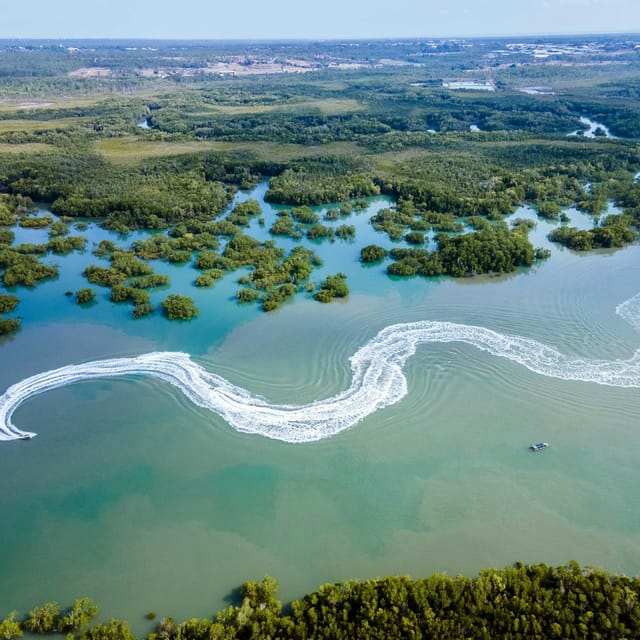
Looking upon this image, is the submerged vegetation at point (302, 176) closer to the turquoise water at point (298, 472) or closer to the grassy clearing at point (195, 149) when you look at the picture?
the grassy clearing at point (195, 149)

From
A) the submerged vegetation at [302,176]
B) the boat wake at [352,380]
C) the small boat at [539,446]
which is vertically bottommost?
the small boat at [539,446]

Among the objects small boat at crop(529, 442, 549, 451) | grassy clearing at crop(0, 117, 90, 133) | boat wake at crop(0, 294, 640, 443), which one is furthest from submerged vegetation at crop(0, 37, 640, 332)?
small boat at crop(529, 442, 549, 451)

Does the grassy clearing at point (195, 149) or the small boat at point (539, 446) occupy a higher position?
the grassy clearing at point (195, 149)

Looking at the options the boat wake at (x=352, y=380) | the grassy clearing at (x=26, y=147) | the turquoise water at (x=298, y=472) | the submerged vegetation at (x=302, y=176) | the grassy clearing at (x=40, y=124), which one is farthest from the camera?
the grassy clearing at (x=40, y=124)

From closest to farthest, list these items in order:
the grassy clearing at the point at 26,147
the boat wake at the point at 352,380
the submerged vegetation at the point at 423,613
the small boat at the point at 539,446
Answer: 1. the submerged vegetation at the point at 423,613
2. the small boat at the point at 539,446
3. the boat wake at the point at 352,380
4. the grassy clearing at the point at 26,147

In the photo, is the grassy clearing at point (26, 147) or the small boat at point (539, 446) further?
the grassy clearing at point (26, 147)

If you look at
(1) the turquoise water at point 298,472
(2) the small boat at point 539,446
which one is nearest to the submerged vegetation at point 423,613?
(1) the turquoise water at point 298,472
